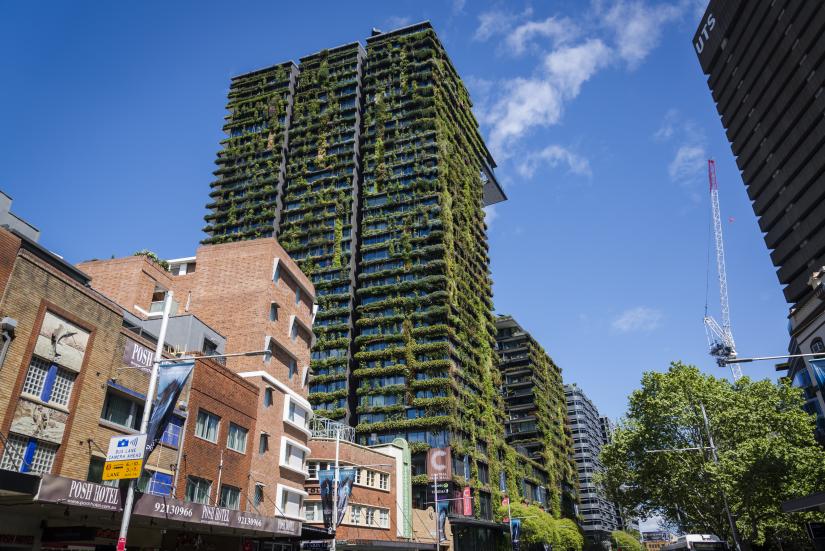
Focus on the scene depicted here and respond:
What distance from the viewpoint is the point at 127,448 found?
19.4m

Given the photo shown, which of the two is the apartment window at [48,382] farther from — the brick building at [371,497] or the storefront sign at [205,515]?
the brick building at [371,497]

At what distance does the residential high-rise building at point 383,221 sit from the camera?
3369 inches

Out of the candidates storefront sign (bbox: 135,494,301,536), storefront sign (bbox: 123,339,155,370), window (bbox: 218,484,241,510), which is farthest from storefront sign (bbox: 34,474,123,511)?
window (bbox: 218,484,241,510)

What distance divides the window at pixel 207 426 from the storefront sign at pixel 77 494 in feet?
37.8

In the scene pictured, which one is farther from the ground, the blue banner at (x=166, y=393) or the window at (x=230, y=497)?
the blue banner at (x=166, y=393)

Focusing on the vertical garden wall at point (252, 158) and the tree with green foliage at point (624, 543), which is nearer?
the vertical garden wall at point (252, 158)

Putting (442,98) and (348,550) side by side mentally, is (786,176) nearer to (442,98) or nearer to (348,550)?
(442,98)

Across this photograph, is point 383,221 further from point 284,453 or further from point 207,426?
point 207,426

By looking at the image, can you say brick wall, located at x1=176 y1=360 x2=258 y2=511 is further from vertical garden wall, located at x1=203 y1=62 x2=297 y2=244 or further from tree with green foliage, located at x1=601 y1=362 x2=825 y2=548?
vertical garden wall, located at x1=203 y1=62 x2=297 y2=244

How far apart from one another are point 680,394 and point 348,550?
31.9 metres

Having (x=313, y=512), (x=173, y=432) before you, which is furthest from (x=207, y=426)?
(x=313, y=512)

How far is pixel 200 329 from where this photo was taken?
38.6 metres

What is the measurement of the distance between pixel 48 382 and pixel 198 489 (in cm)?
1121

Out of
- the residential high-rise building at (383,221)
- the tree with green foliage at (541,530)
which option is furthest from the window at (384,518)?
the tree with green foliage at (541,530)
